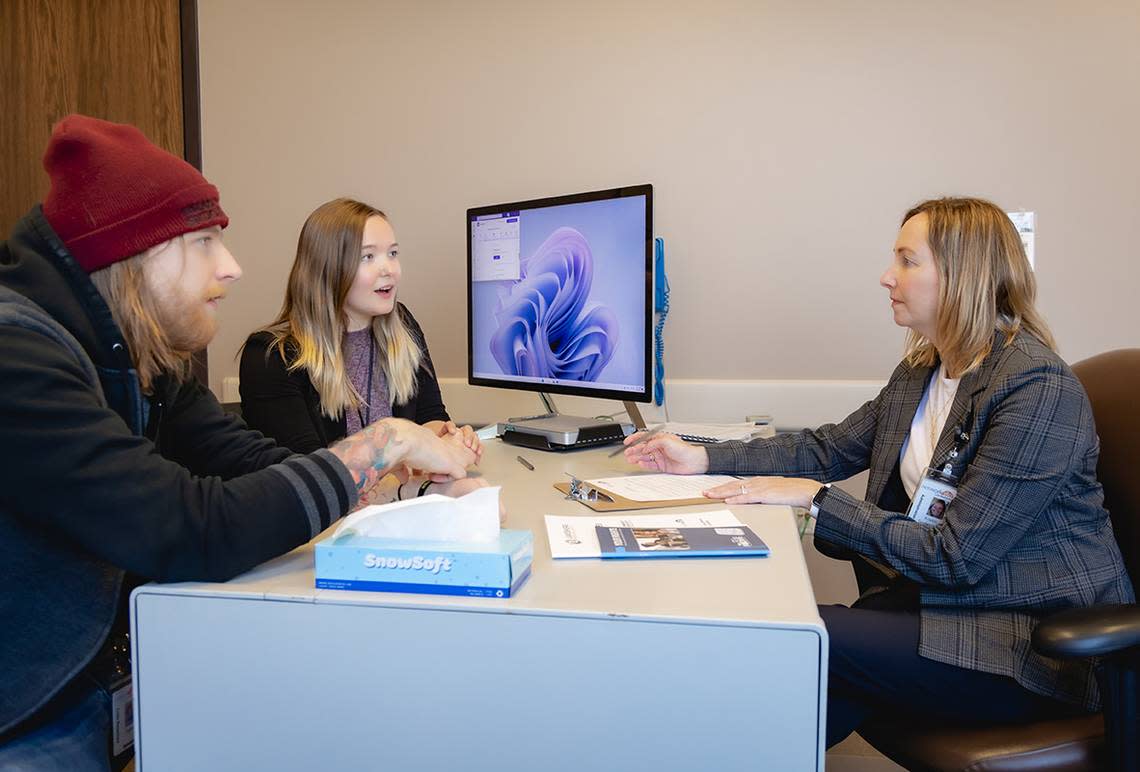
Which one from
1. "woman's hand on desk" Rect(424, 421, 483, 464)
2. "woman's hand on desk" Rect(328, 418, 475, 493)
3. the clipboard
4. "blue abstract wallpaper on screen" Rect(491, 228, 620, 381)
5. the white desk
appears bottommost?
the white desk

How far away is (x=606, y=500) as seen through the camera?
1.51 m

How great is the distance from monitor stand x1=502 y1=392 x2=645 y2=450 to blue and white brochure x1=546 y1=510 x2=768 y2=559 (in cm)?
66

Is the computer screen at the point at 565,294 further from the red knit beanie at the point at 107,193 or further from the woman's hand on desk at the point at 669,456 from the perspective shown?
the red knit beanie at the point at 107,193

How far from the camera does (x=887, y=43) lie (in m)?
2.43

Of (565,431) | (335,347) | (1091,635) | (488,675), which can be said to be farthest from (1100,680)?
(335,347)

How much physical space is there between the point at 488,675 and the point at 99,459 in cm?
49

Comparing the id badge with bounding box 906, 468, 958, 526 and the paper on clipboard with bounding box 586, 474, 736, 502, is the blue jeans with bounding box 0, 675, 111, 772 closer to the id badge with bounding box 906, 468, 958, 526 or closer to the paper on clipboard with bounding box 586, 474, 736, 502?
the paper on clipboard with bounding box 586, 474, 736, 502

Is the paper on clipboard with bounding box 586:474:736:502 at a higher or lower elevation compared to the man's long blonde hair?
lower

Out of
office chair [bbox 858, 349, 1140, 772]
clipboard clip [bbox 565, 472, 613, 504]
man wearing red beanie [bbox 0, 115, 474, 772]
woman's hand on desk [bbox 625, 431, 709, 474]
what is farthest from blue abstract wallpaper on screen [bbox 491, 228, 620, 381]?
office chair [bbox 858, 349, 1140, 772]

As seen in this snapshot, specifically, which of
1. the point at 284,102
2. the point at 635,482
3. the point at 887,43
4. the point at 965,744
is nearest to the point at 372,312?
the point at 635,482

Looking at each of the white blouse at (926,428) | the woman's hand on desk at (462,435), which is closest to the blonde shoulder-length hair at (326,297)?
the woman's hand on desk at (462,435)

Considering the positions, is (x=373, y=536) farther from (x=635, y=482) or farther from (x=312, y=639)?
(x=635, y=482)

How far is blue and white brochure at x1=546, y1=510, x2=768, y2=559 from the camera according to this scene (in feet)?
3.85

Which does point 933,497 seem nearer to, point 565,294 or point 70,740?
point 565,294
